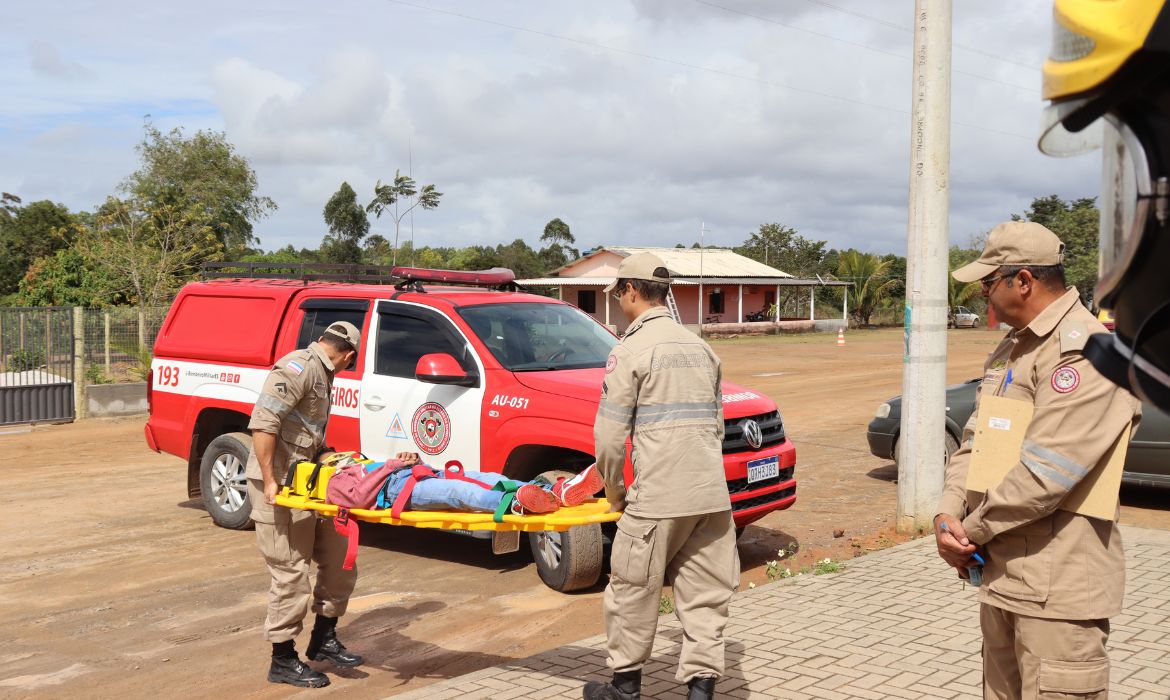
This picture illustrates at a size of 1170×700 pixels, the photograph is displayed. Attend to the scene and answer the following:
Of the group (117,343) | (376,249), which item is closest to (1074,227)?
(376,249)

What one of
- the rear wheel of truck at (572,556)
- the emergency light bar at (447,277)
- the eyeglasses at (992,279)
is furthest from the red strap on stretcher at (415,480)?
the eyeglasses at (992,279)

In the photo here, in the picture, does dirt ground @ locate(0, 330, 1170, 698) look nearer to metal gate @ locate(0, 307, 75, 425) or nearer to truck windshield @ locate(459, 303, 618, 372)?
truck windshield @ locate(459, 303, 618, 372)

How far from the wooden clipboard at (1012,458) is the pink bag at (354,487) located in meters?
3.18

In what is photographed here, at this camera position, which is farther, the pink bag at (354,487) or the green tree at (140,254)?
the green tree at (140,254)

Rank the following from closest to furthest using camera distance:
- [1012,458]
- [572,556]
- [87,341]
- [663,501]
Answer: [1012,458], [663,501], [572,556], [87,341]

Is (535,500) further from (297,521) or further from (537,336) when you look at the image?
(537,336)

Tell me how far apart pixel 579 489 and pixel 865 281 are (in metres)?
59.1

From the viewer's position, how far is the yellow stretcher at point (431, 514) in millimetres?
5227

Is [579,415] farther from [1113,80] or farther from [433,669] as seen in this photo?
[1113,80]

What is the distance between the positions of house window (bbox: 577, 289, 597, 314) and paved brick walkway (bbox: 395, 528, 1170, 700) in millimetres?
51865

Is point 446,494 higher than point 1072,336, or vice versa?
point 1072,336

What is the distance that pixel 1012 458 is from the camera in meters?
3.38

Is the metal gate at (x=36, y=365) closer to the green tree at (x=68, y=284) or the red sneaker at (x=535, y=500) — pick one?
the green tree at (x=68, y=284)

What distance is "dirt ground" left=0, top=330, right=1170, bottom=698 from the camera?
5.98 metres
